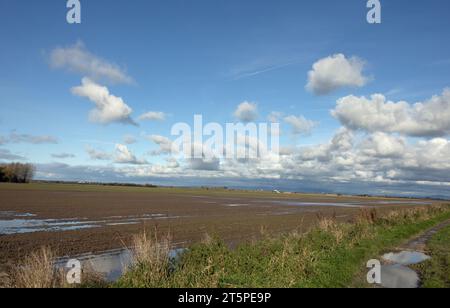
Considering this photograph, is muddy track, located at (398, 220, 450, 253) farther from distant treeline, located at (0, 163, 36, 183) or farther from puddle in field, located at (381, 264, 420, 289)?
distant treeline, located at (0, 163, 36, 183)

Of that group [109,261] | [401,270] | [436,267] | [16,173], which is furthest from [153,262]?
[16,173]

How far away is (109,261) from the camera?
601 inches

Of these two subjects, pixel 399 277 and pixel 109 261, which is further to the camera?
pixel 109 261

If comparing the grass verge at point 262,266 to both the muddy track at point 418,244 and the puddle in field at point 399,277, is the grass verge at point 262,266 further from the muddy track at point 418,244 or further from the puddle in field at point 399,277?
the muddy track at point 418,244

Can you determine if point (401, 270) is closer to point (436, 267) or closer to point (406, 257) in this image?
point (436, 267)

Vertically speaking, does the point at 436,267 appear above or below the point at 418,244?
above

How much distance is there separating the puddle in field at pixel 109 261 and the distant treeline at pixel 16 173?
471 ft

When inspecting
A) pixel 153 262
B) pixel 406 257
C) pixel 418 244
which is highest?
pixel 153 262

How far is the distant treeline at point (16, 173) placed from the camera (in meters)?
140

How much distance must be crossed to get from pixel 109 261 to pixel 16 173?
153 meters
